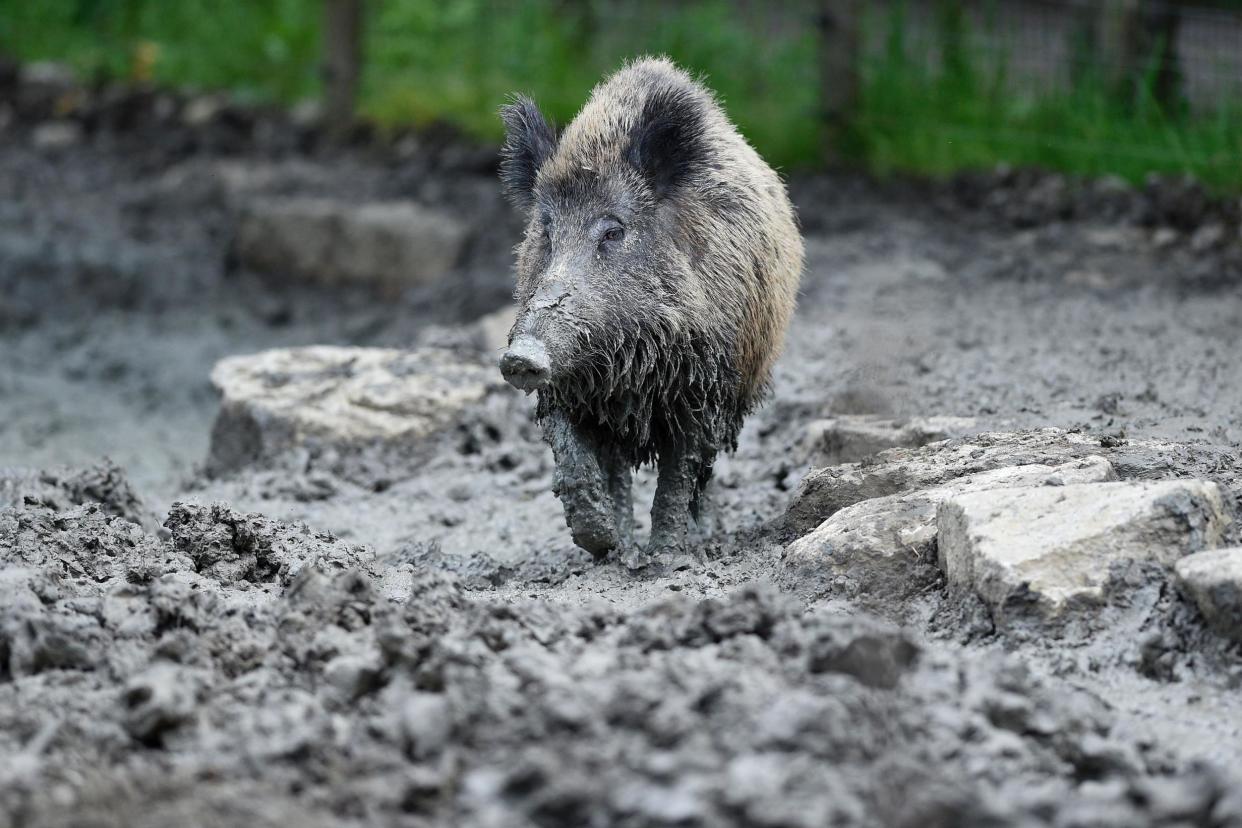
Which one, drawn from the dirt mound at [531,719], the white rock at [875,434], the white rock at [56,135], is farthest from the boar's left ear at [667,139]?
the white rock at [56,135]

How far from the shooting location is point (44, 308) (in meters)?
9.44

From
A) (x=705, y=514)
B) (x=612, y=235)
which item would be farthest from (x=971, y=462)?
(x=612, y=235)

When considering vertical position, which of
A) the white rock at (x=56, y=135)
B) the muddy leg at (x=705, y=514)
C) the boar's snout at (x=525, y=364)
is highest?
the boar's snout at (x=525, y=364)

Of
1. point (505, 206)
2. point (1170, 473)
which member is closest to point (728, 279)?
point (1170, 473)

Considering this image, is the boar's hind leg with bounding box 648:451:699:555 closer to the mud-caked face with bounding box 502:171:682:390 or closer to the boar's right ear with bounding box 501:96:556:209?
the mud-caked face with bounding box 502:171:682:390

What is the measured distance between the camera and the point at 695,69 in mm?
9930

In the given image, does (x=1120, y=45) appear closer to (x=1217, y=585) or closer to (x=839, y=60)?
(x=839, y=60)

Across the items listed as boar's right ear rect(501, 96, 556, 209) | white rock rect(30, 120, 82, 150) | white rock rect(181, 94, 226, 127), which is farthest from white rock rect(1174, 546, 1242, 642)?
white rock rect(30, 120, 82, 150)

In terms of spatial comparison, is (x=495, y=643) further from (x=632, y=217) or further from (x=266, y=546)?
(x=632, y=217)

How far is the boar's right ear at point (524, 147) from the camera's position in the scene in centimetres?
475

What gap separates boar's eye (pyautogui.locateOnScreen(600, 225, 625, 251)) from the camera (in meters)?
4.50

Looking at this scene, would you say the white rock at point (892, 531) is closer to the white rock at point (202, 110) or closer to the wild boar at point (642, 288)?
the wild boar at point (642, 288)

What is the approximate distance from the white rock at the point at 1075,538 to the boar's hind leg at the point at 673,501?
1.27 meters

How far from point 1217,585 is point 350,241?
24.0 feet
